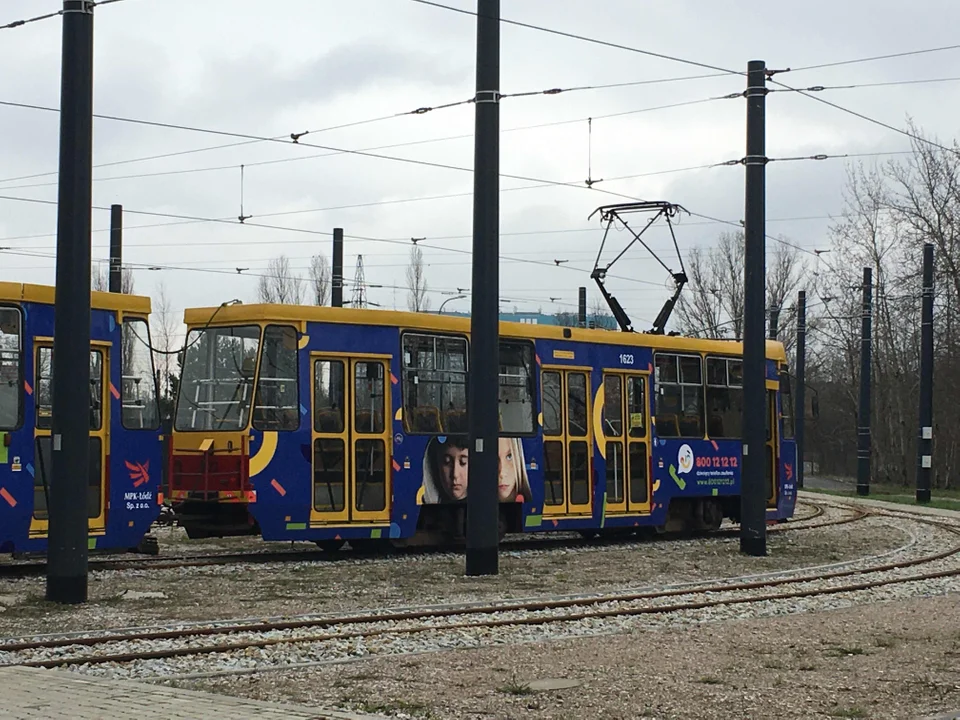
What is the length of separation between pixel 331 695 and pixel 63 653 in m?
2.67

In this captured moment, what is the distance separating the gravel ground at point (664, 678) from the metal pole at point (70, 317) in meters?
4.54

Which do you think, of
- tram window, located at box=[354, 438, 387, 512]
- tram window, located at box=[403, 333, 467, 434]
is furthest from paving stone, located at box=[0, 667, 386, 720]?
tram window, located at box=[403, 333, 467, 434]

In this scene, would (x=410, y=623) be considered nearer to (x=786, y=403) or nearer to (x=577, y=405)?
(x=577, y=405)

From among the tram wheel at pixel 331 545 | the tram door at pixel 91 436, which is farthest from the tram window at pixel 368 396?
the tram door at pixel 91 436

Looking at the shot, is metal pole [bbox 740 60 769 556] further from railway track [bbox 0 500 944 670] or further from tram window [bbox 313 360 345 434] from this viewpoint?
tram window [bbox 313 360 345 434]

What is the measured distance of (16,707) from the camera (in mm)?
8453

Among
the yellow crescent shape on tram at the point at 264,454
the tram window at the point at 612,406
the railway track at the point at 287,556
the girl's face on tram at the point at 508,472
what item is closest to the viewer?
the railway track at the point at 287,556

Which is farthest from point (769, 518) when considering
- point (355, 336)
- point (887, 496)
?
point (887, 496)

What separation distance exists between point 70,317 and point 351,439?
534cm

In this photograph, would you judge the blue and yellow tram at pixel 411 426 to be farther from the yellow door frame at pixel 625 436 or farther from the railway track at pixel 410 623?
the railway track at pixel 410 623

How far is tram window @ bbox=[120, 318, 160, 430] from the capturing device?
16984mm

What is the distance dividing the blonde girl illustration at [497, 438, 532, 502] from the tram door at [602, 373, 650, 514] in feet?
5.82

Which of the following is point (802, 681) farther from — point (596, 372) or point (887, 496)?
point (887, 496)

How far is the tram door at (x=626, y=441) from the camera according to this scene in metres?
22.0
